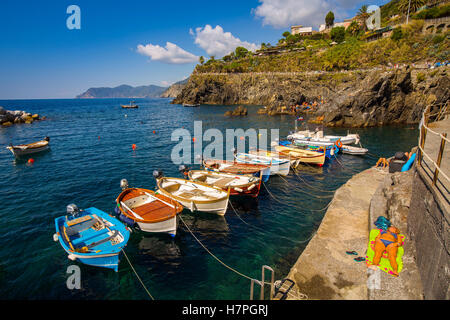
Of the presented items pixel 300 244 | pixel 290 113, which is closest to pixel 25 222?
pixel 300 244

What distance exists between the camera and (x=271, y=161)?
23281 millimetres

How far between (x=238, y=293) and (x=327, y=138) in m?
30.7

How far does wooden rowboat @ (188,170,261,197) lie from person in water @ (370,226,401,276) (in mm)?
10082

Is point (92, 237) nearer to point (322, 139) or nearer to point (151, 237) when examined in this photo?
point (151, 237)

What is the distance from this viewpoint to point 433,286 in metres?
6.16

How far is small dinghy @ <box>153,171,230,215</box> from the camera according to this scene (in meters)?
15.8

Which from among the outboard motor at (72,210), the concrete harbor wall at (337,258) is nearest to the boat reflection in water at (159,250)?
the outboard motor at (72,210)

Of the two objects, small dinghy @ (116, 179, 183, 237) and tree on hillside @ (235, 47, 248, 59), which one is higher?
tree on hillside @ (235, 47, 248, 59)

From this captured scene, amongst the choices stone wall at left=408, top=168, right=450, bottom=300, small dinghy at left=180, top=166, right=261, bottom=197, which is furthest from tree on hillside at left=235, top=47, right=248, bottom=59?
stone wall at left=408, top=168, right=450, bottom=300

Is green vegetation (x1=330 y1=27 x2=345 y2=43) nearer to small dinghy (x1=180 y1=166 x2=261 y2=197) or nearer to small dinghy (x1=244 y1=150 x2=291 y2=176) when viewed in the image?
small dinghy (x1=244 y1=150 x2=291 y2=176)

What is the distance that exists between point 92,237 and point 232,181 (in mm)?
11027

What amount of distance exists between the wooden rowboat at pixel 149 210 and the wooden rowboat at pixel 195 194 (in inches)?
47.0
